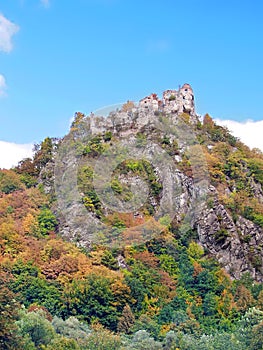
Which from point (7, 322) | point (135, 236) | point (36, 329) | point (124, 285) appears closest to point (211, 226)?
point (135, 236)

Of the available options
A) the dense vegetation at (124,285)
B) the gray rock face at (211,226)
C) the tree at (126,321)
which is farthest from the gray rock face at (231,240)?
the tree at (126,321)

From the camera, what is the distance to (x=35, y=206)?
50.0 metres

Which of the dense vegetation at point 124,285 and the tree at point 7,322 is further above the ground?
the dense vegetation at point 124,285

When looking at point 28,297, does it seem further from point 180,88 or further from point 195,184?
point 180,88

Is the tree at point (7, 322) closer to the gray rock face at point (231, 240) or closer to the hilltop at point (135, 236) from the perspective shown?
the hilltop at point (135, 236)

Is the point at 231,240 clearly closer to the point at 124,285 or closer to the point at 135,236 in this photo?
the point at 135,236

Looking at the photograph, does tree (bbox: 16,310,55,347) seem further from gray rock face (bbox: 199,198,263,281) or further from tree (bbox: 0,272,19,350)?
gray rock face (bbox: 199,198,263,281)

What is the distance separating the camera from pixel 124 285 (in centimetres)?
3891

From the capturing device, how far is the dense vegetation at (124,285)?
105 feet

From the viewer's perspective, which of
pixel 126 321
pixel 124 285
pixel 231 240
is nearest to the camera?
pixel 126 321

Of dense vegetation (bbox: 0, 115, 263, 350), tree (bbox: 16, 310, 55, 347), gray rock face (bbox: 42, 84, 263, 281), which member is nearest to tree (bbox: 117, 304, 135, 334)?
dense vegetation (bbox: 0, 115, 263, 350)

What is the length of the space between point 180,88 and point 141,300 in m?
32.7

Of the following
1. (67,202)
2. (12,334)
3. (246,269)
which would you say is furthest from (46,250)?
(12,334)

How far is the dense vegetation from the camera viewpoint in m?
31.9
